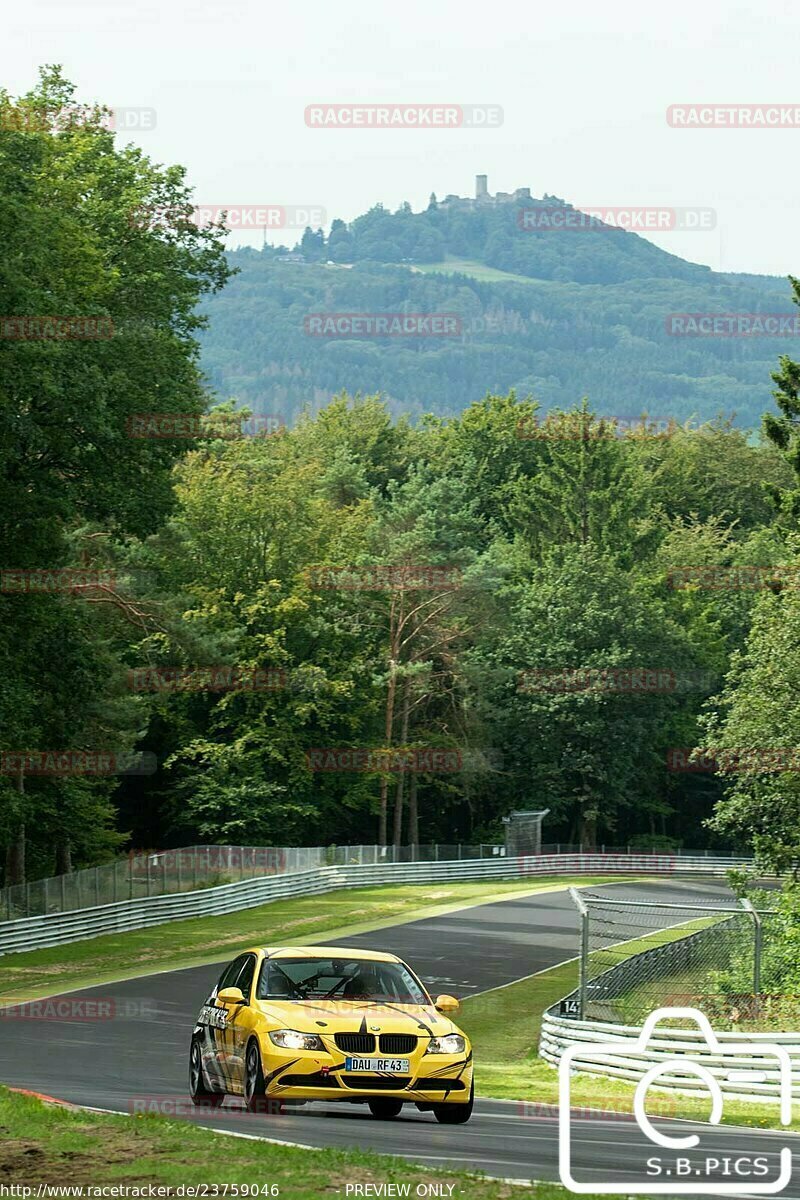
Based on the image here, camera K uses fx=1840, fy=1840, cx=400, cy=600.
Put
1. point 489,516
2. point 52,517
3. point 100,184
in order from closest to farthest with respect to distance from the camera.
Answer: point 52,517 < point 100,184 < point 489,516

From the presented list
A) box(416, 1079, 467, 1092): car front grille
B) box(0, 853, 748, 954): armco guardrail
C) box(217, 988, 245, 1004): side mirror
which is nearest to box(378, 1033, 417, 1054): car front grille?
box(416, 1079, 467, 1092): car front grille

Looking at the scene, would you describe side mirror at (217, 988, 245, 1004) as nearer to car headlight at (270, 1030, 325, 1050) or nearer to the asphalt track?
car headlight at (270, 1030, 325, 1050)

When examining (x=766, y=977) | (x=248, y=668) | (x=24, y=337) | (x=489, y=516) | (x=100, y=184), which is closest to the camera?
(x=766, y=977)

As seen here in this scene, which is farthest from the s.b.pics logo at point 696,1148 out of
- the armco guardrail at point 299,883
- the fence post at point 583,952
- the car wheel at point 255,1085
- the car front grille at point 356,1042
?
the armco guardrail at point 299,883

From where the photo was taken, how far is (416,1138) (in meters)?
13.5

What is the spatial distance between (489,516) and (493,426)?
6.26 metres

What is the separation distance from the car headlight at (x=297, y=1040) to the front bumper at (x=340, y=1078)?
0.13 feet

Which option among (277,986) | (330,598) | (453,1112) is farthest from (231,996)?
(330,598)


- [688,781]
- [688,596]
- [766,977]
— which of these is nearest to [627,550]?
[688,596]

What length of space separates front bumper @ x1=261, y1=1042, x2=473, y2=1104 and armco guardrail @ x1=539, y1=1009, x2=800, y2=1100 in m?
2.50

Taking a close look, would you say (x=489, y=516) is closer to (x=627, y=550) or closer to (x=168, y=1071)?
(x=627, y=550)

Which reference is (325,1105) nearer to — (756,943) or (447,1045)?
(447,1045)

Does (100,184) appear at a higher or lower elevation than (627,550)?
higher

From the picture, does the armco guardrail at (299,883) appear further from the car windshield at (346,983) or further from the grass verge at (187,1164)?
the grass verge at (187,1164)
